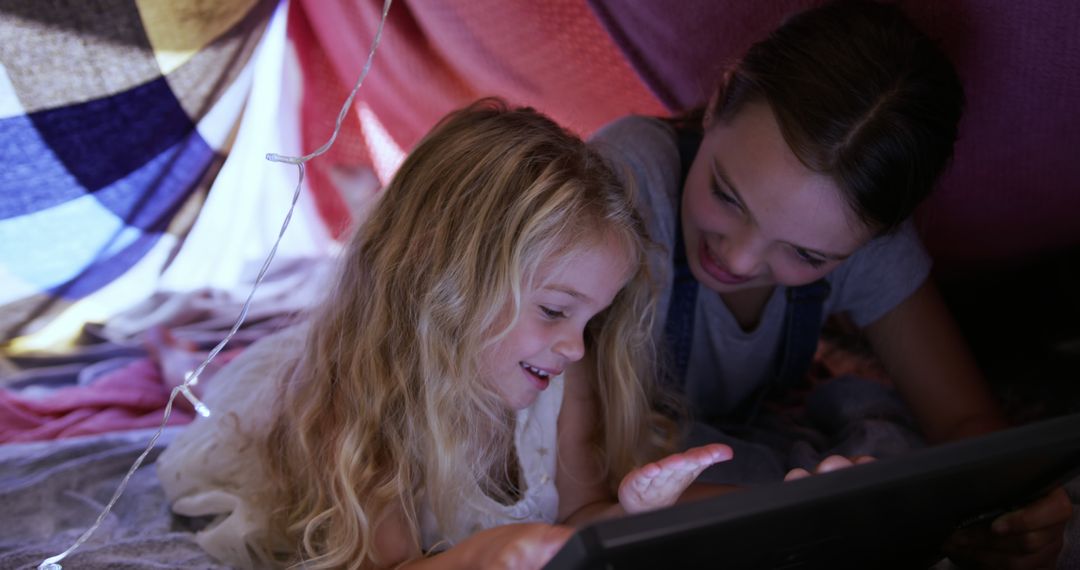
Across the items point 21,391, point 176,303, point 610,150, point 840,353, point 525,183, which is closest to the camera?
point 525,183

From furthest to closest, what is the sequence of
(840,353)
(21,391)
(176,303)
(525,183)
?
(840,353) → (176,303) → (21,391) → (525,183)

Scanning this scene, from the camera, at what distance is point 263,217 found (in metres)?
1.47

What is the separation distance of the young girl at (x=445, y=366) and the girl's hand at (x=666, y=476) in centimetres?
14

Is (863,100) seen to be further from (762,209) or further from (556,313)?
(556,313)

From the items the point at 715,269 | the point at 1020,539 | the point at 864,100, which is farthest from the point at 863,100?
the point at 1020,539

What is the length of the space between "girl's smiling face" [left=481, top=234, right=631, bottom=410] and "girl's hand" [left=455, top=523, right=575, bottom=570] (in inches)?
7.8

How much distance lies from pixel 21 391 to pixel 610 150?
2.79 feet

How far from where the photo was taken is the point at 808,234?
3.50ft

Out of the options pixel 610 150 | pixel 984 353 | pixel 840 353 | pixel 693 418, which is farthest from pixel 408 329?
pixel 984 353

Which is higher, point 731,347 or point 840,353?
point 731,347

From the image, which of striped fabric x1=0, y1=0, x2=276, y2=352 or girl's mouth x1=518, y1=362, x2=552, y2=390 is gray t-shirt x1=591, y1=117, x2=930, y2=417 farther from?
striped fabric x1=0, y1=0, x2=276, y2=352

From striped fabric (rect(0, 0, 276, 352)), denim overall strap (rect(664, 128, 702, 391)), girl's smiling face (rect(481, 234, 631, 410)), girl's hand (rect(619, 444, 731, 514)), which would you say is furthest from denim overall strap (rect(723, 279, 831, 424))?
striped fabric (rect(0, 0, 276, 352))

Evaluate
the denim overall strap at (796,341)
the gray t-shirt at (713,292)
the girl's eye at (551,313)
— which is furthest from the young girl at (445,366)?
the denim overall strap at (796,341)

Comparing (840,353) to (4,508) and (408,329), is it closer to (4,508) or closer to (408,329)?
(408,329)
